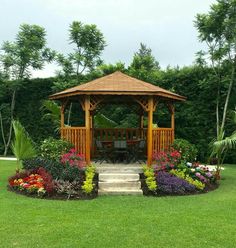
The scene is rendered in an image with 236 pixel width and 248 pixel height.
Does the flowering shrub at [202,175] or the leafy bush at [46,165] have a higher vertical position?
the leafy bush at [46,165]

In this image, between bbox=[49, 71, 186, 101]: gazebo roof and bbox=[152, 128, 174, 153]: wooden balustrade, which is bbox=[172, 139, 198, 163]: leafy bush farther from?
bbox=[49, 71, 186, 101]: gazebo roof

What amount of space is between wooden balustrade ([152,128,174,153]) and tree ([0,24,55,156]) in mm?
9154

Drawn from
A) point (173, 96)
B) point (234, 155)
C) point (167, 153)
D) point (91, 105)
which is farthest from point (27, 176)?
point (234, 155)

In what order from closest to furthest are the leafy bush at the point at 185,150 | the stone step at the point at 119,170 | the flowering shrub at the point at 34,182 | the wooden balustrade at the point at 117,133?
the flowering shrub at the point at 34,182
the stone step at the point at 119,170
the leafy bush at the point at 185,150
the wooden balustrade at the point at 117,133

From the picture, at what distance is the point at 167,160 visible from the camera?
433 inches

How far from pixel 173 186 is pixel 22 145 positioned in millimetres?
4423

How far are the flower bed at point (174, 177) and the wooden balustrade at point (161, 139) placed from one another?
0.35 m

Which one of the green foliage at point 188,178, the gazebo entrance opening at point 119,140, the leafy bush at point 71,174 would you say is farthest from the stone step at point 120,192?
the gazebo entrance opening at point 119,140

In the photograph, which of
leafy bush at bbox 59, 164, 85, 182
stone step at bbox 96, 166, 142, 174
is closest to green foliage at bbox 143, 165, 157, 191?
stone step at bbox 96, 166, 142, 174

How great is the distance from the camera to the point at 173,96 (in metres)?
12.2

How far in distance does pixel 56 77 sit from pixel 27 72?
1527 millimetres

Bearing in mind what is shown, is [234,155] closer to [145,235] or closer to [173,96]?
[173,96]

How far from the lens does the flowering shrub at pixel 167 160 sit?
427 inches

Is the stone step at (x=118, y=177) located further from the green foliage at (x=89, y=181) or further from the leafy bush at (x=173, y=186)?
the leafy bush at (x=173, y=186)
